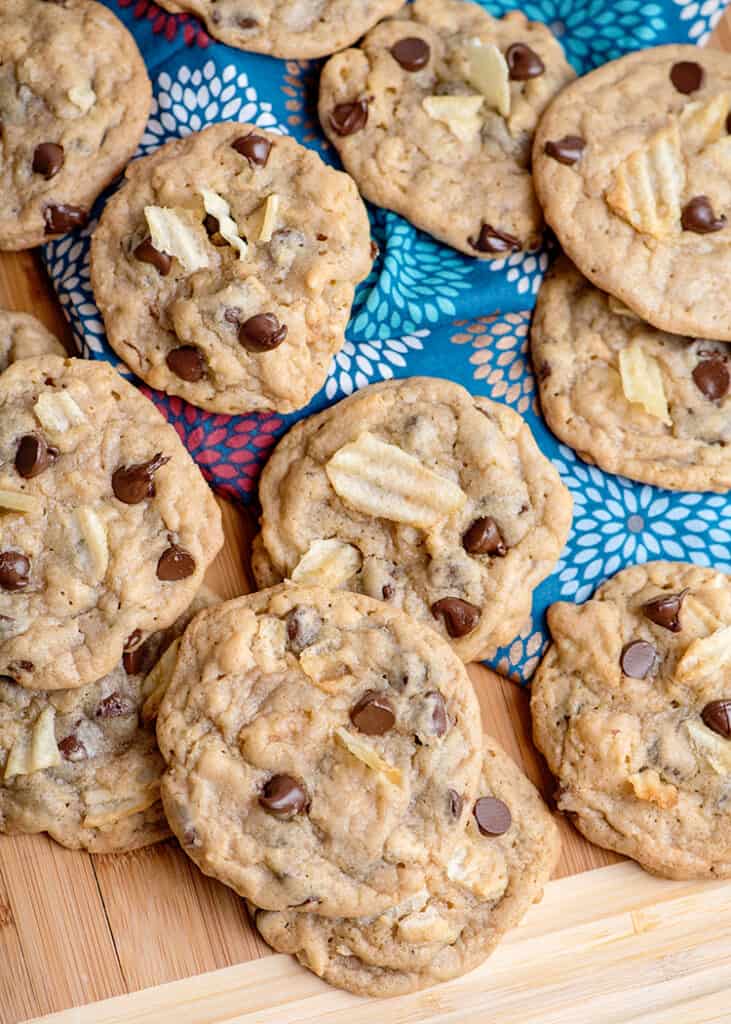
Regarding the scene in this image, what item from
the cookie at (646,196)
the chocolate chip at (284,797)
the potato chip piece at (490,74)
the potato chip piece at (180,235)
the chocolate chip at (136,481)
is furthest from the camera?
the potato chip piece at (490,74)

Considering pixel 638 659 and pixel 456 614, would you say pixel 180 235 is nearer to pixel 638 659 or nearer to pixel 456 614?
pixel 456 614

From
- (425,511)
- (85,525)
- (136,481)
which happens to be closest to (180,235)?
(136,481)

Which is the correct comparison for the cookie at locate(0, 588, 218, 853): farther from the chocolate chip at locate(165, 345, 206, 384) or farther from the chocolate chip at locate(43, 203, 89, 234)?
the chocolate chip at locate(43, 203, 89, 234)

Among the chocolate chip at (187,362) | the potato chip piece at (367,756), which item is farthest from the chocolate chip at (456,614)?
the chocolate chip at (187,362)

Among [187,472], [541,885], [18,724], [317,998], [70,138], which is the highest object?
[70,138]

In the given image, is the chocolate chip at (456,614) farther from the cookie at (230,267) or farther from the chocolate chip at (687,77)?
the chocolate chip at (687,77)

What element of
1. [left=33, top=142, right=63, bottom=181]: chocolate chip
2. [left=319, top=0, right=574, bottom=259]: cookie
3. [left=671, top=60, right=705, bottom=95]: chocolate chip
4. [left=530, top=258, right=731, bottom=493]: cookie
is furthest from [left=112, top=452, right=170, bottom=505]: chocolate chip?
[left=671, top=60, right=705, bottom=95]: chocolate chip

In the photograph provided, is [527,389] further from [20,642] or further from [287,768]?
[20,642]

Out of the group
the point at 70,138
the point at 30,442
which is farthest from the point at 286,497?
the point at 70,138
